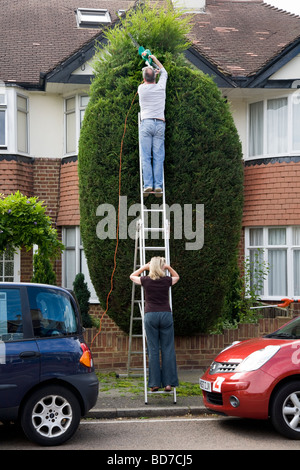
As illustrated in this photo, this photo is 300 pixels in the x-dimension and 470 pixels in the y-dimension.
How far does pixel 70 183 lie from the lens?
16.3m

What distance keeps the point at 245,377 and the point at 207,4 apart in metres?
16.0

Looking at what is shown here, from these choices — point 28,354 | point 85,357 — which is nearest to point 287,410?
point 85,357

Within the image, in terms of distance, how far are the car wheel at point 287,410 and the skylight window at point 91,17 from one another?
13843 mm

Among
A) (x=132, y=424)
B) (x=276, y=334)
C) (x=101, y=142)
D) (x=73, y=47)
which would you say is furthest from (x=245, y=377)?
(x=73, y=47)

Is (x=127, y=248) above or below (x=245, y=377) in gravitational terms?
above

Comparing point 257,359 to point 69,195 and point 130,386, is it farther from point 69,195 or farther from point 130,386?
point 69,195

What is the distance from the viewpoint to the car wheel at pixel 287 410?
746 cm

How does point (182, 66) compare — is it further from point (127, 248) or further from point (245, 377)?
point (245, 377)

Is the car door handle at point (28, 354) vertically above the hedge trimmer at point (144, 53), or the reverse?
the hedge trimmer at point (144, 53)

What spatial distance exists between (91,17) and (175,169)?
32.3ft

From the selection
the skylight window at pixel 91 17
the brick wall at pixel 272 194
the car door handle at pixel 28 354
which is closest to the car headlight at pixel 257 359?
the car door handle at pixel 28 354

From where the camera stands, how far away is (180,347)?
12070mm

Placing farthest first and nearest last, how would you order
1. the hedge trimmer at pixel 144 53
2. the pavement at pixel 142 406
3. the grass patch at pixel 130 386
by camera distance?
the hedge trimmer at pixel 144 53
the grass patch at pixel 130 386
the pavement at pixel 142 406

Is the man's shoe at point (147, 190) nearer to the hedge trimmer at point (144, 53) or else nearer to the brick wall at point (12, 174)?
the hedge trimmer at point (144, 53)
